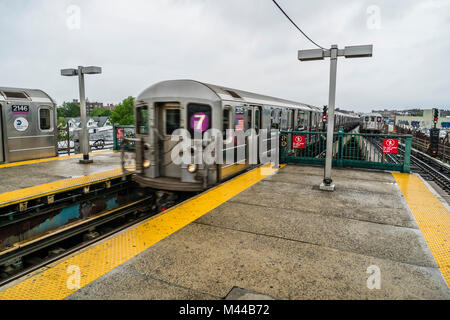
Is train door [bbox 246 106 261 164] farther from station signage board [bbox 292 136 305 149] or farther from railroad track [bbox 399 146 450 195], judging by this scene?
railroad track [bbox 399 146 450 195]

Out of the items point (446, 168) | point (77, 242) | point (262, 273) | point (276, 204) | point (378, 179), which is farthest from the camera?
point (446, 168)

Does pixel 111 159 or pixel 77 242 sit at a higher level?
pixel 111 159

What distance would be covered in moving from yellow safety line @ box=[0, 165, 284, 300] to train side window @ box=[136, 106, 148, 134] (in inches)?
94.4

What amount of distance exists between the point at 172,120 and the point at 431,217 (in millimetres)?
5699

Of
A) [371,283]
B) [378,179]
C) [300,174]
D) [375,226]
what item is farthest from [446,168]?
[371,283]

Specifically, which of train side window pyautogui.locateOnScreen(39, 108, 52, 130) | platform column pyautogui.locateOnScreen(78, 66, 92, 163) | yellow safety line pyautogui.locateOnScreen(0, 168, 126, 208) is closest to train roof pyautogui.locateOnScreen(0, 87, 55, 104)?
train side window pyautogui.locateOnScreen(39, 108, 52, 130)

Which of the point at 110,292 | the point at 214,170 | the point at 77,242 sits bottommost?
the point at 77,242

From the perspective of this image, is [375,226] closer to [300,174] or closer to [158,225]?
[158,225]

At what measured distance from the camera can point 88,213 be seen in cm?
804

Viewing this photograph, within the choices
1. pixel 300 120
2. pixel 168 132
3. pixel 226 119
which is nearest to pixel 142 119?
pixel 168 132

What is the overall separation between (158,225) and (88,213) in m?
3.97

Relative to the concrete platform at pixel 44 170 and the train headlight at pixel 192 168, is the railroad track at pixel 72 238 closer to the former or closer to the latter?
the train headlight at pixel 192 168

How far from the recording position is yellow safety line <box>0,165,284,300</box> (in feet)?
10.3

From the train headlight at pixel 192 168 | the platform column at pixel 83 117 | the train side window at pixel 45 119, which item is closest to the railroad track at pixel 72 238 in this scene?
the train headlight at pixel 192 168
